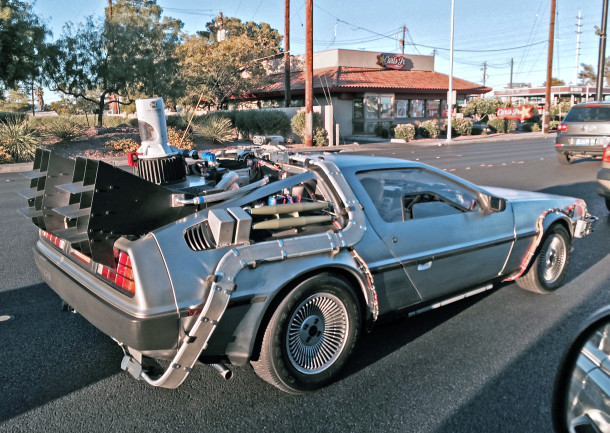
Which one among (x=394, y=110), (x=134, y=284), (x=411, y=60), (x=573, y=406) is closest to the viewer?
(x=573, y=406)

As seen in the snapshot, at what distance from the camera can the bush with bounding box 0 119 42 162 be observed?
58.6ft

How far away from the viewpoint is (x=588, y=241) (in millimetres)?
7000

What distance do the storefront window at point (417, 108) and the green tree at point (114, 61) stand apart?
1866 cm

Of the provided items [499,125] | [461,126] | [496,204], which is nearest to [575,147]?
[496,204]

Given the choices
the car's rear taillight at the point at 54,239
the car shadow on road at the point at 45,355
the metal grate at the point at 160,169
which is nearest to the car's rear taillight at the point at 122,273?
the car's rear taillight at the point at 54,239

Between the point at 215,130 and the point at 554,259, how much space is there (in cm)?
2173

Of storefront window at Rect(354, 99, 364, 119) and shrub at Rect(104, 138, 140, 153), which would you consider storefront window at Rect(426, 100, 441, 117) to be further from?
shrub at Rect(104, 138, 140, 153)

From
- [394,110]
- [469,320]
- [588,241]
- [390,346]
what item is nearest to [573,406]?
[390,346]

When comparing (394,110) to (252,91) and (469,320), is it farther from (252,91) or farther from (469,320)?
(469,320)

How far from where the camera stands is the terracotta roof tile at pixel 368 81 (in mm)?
32594

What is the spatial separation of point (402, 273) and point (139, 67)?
23869 mm

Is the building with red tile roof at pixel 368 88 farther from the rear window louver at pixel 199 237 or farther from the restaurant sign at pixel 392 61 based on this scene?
the rear window louver at pixel 199 237

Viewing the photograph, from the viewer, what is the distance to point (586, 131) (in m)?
14.6

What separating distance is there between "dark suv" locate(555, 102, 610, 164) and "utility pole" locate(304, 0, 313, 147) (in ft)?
40.3
